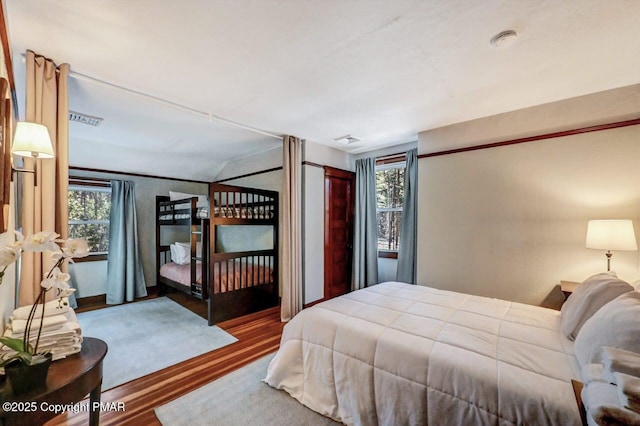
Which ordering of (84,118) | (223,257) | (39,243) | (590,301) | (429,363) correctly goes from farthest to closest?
(223,257), (84,118), (590,301), (429,363), (39,243)

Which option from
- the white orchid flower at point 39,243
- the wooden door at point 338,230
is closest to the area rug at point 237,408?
the white orchid flower at point 39,243

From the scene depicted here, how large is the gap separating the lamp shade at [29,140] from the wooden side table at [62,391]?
1.07 m

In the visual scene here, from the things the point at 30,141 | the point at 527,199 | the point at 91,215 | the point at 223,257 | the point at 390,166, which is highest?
the point at 390,166

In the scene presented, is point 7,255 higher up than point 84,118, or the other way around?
point 84,118

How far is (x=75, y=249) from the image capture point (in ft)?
3.90

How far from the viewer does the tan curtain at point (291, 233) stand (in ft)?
11.3

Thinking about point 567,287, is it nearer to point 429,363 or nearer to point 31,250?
point 429,363

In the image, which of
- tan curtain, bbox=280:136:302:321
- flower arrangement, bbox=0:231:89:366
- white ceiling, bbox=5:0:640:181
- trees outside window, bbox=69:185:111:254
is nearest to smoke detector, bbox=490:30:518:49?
white ceiling, bbox=5:0:640:181

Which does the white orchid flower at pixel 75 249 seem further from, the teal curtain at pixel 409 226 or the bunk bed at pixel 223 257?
the teal curtain at pixel 409 226

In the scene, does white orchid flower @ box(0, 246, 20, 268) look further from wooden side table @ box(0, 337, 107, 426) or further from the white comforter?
the white comforter

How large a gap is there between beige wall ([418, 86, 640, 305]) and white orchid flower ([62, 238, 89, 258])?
10.4ft

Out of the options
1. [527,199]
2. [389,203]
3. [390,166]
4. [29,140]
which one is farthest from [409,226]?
[29,140]

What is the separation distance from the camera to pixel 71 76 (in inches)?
81.3

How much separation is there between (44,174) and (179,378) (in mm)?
1777
